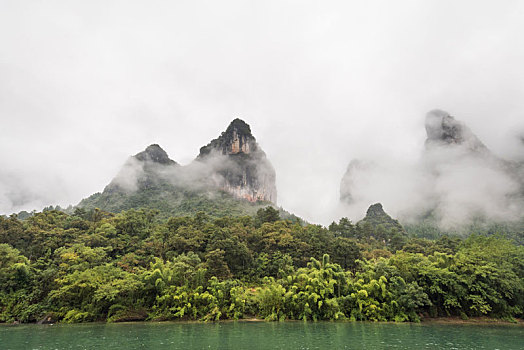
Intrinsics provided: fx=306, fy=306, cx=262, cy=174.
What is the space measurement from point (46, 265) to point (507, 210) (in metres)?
116

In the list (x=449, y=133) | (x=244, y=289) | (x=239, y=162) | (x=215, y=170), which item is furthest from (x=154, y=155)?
(x=449, y=133)

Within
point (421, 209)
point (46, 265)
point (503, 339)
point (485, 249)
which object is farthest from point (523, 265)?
point (421, 209)

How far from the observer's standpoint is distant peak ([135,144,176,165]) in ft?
377

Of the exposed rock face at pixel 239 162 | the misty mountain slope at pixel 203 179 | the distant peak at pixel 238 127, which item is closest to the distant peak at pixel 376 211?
the misty mountain slope at pixel 203 179

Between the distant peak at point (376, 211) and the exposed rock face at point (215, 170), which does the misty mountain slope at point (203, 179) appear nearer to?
the exposed rock face at point (215, 170)

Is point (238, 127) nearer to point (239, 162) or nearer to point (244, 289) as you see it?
point (239, 162)

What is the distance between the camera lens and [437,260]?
1063 inches

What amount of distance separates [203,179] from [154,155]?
2312cm

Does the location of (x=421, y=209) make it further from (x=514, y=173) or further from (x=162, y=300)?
(x=162, y=300)

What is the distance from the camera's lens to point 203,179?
360 ft

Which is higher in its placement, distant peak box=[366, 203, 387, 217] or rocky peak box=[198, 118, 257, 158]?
rocky peak box=[198, 118, 257, 158]

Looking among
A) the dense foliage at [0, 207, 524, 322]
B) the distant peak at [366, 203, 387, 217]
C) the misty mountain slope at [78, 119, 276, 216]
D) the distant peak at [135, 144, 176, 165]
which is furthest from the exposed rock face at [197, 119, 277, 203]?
the dense foliage at [0, 207, 524, 322]

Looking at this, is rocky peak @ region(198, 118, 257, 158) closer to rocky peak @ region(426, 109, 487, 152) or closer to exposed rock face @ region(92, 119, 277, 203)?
exposed rock face @ region(92, 119, 277, 203)

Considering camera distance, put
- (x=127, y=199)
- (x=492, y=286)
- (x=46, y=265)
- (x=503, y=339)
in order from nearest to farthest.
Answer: (x=503, y=339), (x=492, y=286), (x=46, y=265), (x=127, y=199)
